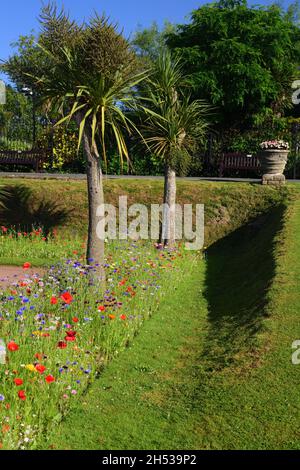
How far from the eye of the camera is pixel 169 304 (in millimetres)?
9039

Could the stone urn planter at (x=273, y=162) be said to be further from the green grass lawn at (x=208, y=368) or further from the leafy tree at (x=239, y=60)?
the leafy tree at (x=239, y=60)

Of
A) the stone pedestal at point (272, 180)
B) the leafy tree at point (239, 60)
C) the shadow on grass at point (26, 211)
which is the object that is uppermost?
the leafy tree at point (239, 60)

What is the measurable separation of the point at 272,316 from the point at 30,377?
11.0 ft

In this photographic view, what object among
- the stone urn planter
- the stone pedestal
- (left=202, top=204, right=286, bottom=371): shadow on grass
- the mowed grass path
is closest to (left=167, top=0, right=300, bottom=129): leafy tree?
the stone urn planter

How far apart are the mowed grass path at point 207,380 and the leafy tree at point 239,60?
15558 millimetres

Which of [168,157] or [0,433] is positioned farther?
[168,157]

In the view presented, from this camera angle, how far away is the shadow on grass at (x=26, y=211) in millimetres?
15078

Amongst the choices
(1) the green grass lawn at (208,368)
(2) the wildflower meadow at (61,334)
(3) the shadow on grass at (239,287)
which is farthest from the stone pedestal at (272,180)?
(2) the wildflower meadow at (61,334)

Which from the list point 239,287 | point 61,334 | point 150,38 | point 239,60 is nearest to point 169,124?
point 239,287

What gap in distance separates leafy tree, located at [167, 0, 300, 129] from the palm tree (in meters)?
14.1
